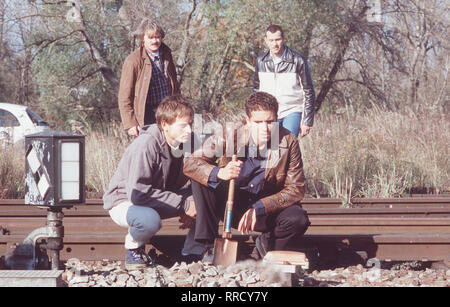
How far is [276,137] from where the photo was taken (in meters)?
4.57

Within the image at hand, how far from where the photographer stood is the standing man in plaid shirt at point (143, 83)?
5953 mm

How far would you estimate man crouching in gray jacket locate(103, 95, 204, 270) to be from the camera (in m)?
4.41

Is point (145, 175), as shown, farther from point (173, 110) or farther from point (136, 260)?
point (136, 260)

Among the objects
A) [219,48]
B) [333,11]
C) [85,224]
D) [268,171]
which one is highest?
[333,11]

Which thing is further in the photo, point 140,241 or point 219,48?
point 219,48

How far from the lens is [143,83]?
595cm

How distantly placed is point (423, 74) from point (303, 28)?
31.8ft

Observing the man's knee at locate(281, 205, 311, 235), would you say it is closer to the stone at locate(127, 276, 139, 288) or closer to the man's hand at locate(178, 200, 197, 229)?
the man's hand at locate(178, 200, 197, 229)

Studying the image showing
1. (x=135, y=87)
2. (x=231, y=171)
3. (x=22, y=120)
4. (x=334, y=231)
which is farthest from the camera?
(x=22, y=120)

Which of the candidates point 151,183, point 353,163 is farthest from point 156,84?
point 353,163

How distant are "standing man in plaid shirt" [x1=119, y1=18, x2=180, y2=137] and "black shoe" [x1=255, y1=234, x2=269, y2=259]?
1817mm

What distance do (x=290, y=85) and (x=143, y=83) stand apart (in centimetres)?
176
